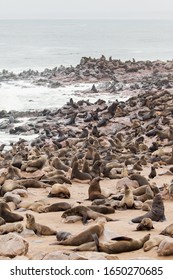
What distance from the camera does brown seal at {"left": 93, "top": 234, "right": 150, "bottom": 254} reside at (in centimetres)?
593

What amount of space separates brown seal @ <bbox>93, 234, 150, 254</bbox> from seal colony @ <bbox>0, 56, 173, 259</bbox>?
1 centimetres

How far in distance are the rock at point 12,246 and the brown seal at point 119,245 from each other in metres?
0.83

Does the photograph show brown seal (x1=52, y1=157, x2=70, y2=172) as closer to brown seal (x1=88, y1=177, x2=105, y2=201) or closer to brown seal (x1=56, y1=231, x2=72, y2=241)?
brown seal (x1=88, y1=177, x2=105, y2=201)

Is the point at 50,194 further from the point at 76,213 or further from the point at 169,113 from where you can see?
the point at 169,113

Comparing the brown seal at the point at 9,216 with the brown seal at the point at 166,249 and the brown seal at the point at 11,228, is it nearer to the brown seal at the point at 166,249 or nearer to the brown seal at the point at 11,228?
the brown seal at the point at 11,228

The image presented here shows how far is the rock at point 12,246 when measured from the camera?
6.07 metres

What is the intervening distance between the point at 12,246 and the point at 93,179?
3.59 metres

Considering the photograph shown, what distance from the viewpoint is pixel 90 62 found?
40.1 meters

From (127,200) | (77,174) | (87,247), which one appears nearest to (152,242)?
(87,247)

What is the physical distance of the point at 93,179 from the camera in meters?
9.59

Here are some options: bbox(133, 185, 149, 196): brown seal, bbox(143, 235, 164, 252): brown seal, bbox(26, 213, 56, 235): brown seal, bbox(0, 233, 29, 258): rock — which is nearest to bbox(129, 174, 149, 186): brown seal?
bbox(133, 185, 149, 196): brown seal

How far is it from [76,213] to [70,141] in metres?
9.76
